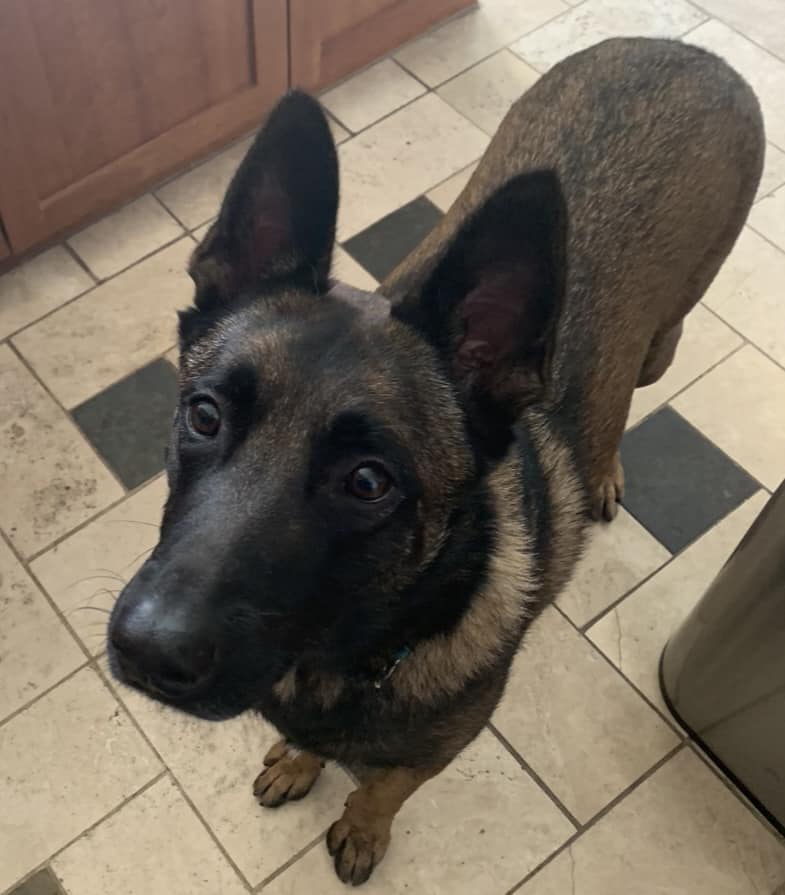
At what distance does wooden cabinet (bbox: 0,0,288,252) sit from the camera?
2.51 metres

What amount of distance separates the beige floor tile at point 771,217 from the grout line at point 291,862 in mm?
2235

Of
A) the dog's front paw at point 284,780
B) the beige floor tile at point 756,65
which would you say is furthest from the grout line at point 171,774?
the beige floor tile at point 756,65

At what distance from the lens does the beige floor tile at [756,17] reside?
11.7 feet

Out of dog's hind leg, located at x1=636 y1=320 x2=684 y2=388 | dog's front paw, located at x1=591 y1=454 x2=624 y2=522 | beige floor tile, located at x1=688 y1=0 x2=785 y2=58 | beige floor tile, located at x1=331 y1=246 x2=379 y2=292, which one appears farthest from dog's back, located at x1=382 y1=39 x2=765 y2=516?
beige floor tile, located at x1=688 y1=0 x2=785 y2=58

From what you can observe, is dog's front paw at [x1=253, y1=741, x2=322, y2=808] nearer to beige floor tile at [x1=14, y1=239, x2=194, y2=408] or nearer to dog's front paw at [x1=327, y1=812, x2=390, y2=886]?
dog's front paw at [x1=327, y1=812, x2=390, y2=886]

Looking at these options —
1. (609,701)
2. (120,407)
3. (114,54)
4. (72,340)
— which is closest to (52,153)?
(114,54)

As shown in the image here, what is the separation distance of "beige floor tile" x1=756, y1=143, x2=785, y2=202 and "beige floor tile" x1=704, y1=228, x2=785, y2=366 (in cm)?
20

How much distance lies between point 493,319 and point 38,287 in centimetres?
197

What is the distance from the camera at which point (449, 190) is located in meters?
3.14

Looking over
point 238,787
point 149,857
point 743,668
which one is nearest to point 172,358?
point 238,787

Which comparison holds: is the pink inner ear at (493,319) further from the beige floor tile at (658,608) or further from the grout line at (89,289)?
the grout line at (89,289)

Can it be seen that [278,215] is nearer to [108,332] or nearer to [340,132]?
[108,332]

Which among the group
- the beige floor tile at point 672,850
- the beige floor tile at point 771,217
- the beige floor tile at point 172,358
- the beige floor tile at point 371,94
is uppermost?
the beige floor tile at point 371,94

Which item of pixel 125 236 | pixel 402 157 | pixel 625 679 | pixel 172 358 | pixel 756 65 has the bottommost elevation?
pixel 625 679
